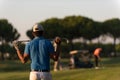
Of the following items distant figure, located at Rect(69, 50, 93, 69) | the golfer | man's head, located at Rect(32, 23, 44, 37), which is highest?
man's head, located at Rect(32, 23, 44, 37)

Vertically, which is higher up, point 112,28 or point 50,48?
point 112,28

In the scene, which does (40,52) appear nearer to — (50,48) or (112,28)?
(50,48)

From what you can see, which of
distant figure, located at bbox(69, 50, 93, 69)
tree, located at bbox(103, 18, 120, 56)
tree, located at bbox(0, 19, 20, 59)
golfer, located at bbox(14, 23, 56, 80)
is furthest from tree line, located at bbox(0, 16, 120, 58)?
golfer, located at bbox(14, 23, 56, 80)

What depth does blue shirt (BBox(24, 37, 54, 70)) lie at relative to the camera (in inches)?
323

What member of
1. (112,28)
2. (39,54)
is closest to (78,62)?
(39,54)

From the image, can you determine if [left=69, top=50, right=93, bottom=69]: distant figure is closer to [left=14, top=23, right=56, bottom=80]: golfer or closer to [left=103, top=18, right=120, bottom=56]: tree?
[left=14, top=23, right=56, bottom=80]: golfer

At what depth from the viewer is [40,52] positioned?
8.26 meters

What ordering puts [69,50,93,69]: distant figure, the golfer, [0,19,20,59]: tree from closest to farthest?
the golfer, [69,50,93,69]: distant figure, [0,19,20,59]: tree

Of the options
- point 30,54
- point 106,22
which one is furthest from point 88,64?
point 106,22

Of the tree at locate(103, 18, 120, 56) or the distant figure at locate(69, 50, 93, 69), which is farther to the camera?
the tree at locate(103, 18, 120, 56)

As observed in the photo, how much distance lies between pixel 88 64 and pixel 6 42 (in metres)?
63.6

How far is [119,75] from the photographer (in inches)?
851

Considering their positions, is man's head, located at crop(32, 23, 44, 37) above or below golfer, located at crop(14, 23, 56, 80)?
above

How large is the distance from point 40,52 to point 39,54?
0.14ft
